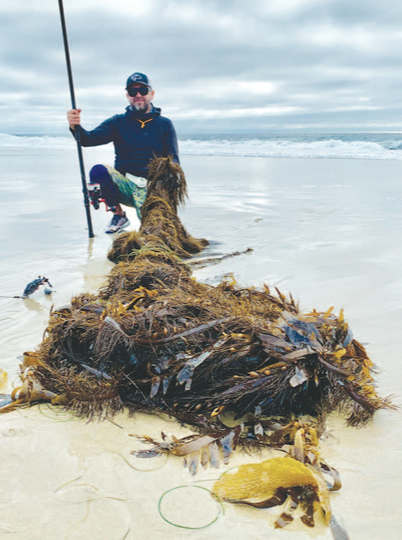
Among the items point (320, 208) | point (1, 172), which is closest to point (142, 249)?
point (320, 208)

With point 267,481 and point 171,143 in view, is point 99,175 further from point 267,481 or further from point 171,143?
point 267,481

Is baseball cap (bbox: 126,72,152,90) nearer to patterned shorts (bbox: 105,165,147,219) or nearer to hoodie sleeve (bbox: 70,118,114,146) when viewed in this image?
hoodie sleeve (bbox: 70,118,114,146)

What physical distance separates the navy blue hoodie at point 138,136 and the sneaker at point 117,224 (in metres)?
0.69

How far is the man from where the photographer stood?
609cm

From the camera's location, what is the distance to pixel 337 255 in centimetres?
455

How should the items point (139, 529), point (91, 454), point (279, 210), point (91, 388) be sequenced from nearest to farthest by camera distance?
point (139, 529), point (91, 454), point (91, 388), point (279, 210)

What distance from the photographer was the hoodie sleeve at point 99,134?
6.01 m

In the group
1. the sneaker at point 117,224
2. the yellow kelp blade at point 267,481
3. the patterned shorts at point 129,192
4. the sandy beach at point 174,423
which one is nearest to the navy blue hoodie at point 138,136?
the patterned shorts at point 129,192

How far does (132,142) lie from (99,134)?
1.53 ft

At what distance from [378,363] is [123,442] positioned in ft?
4.57

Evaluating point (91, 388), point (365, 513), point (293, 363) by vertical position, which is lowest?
point (365, 513)

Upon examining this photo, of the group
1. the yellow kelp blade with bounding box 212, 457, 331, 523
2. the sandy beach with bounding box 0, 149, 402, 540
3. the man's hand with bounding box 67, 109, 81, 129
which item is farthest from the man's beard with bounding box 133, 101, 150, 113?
the yellow kelp blade with bounding box 212, 457, 331, 523

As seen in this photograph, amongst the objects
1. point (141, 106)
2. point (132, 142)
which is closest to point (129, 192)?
point (132, 142)

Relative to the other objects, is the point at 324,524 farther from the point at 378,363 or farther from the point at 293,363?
the point at 378,363
